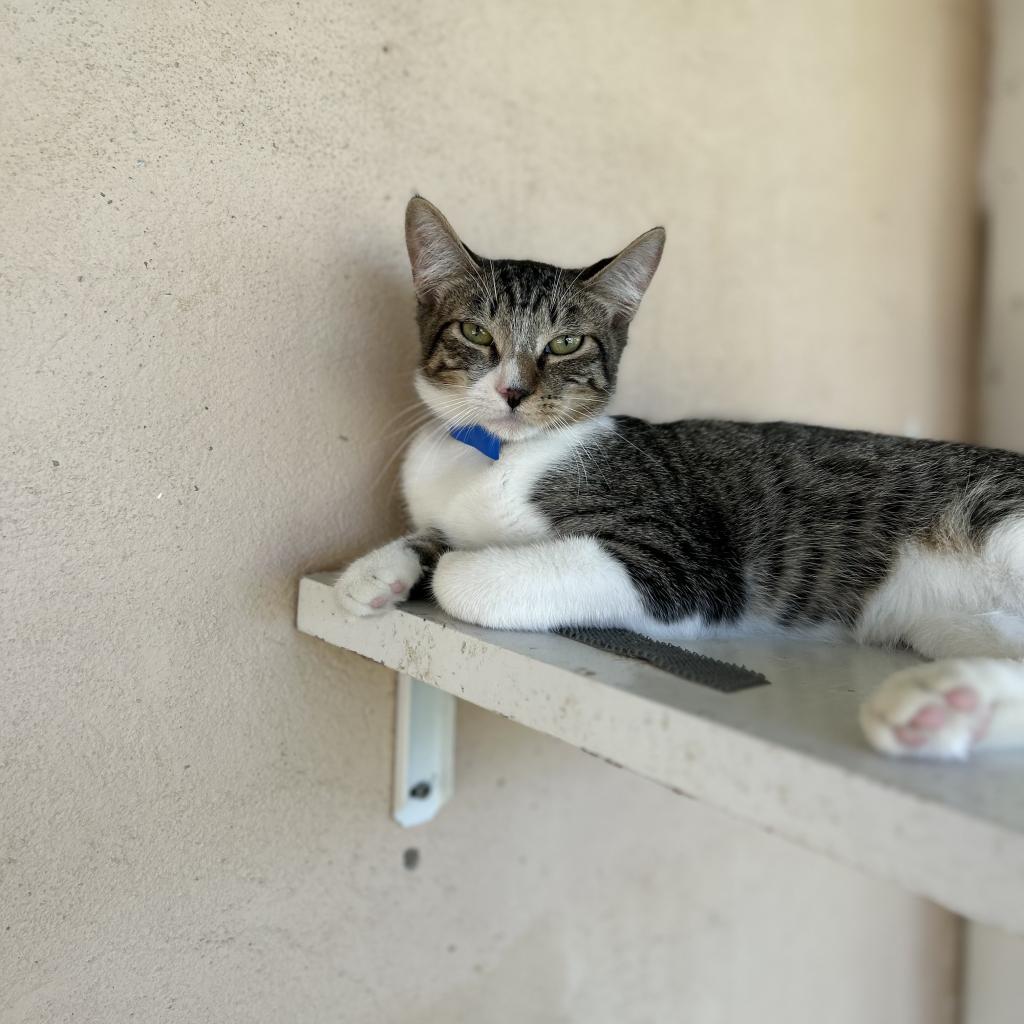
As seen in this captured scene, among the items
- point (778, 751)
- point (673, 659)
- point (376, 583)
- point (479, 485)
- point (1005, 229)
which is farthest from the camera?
point (1005, 229)

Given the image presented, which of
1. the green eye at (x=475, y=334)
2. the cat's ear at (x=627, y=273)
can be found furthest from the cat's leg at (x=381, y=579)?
the cat's ear at (x=627, y=273)

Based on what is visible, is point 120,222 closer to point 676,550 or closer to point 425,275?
point 425,275

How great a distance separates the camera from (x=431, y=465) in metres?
1.02

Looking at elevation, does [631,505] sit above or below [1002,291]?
below

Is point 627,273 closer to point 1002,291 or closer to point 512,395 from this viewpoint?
point 512,395

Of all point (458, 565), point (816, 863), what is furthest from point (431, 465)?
point (816, 863)

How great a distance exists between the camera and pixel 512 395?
91cm

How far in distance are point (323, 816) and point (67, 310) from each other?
26.9 inches

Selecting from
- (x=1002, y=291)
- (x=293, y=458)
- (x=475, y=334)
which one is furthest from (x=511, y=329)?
(x=1002, y=291)

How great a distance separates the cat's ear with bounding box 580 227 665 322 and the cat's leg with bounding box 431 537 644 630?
364 millimetres

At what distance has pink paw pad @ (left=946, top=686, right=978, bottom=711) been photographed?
538 millimetres

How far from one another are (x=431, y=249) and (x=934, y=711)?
2.44ft

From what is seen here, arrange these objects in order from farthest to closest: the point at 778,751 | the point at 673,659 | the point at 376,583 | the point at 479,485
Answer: the point at 479,485 → the point at 376,583 → the point at 673,659 → the point at 778,751

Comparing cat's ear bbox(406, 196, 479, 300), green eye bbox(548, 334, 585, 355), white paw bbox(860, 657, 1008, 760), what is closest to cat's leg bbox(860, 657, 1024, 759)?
white paw bbox(860, 657, 1008, 760)
